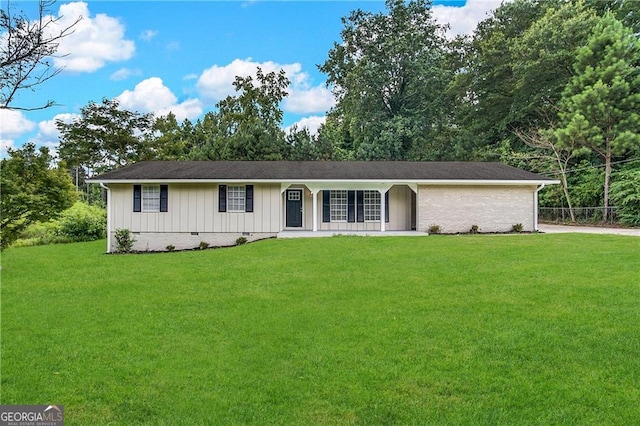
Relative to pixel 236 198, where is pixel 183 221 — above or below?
below

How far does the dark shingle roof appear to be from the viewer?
656 inches

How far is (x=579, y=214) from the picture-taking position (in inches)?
949

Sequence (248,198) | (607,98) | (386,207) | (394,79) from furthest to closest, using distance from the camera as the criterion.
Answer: (394,79) → (607,98) → (386,207) → (248,198)

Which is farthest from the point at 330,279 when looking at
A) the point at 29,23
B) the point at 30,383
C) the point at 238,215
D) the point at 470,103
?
the point at 470,103

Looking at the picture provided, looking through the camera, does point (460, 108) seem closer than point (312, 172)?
No

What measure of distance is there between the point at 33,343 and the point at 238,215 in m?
11.8

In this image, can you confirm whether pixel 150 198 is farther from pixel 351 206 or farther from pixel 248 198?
pixel 351 206

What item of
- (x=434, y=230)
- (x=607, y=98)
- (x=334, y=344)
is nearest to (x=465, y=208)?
(x=434, y=230)

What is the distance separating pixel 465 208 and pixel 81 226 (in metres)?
17.2

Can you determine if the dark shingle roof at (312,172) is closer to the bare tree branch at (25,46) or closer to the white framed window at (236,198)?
the white framed window at (236,198)

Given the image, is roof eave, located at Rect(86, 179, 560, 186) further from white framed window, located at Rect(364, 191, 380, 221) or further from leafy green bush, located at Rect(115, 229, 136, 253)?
leafy green bush, located at Rect(115, 229, 136, 253)

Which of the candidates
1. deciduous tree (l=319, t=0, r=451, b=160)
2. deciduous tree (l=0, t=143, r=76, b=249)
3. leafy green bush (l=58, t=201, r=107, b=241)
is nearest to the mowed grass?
deciduous tree (l=0, t=143, r=76, b=249)

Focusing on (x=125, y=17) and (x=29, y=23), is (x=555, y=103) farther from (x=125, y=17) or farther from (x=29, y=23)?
(x=29, y=23)

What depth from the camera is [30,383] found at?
4020mm
